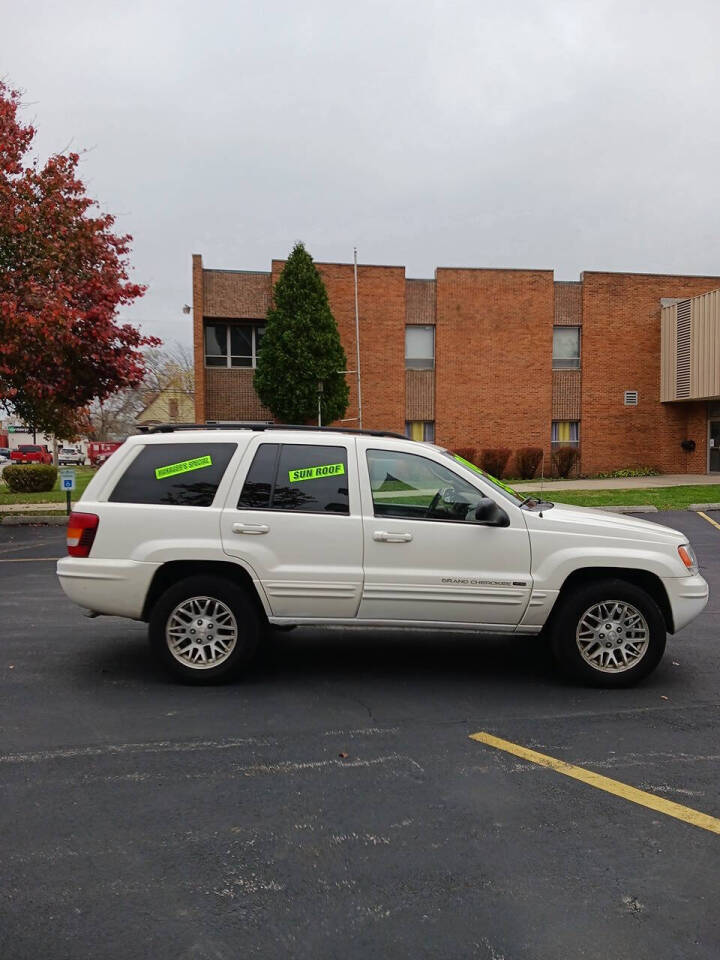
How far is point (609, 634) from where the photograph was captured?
5258 millimetres

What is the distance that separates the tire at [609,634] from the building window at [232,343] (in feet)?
86.9

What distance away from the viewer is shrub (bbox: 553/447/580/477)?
1215 inches

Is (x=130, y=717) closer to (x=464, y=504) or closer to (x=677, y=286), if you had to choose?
(x=464, y=504)

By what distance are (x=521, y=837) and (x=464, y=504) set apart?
2.52 meters

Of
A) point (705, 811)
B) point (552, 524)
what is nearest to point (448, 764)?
point (705, 811)

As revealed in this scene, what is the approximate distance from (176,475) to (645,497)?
57.2 ft

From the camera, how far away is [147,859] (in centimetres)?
306

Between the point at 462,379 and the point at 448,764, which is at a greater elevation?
the point at 462,379

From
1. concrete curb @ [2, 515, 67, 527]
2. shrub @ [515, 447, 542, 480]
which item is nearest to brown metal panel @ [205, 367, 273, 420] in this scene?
shrub @ [515, 447, 542, 480]

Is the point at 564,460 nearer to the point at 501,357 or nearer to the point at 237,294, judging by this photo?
the point at 501,357

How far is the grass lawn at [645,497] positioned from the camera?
18.6 meters

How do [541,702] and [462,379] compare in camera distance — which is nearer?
[541,702]

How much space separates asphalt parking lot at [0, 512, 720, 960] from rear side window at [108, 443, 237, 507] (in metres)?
1.35

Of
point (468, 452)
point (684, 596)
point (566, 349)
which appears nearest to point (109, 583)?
point (684, 596)
